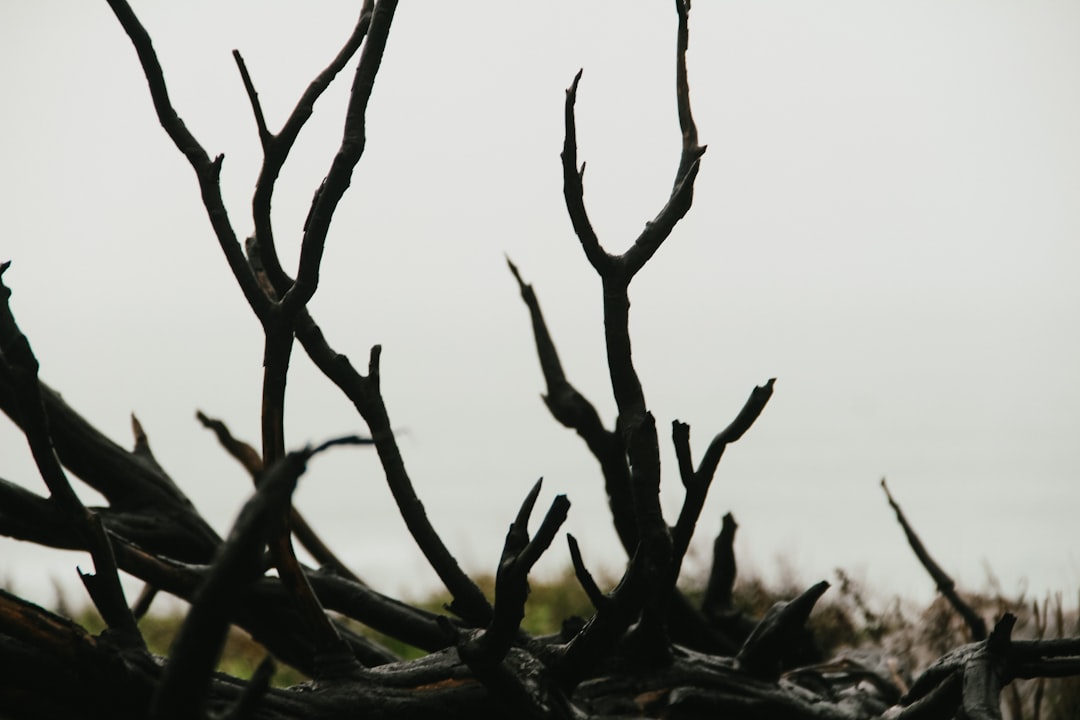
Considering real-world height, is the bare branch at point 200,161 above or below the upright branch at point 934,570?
above

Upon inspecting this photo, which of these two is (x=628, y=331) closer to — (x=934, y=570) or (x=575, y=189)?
(x=575, y=189)

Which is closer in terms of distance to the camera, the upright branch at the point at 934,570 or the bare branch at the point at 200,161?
the bare branch at the point at 200,161

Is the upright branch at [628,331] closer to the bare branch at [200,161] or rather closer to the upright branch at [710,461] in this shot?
the upright branch at [710,461]

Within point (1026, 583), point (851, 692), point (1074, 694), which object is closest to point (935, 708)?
point (851, 692)

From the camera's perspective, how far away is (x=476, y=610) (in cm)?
96

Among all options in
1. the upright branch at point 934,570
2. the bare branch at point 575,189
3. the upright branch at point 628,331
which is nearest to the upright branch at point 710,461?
the upright branch at point 628,331

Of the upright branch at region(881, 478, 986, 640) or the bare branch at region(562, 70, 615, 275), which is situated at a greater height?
the bare branch at region(562, 70, 615, 275)

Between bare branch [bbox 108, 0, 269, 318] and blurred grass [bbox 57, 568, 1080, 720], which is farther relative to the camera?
blurred grass [bbox 57, 568, 1080, 720]

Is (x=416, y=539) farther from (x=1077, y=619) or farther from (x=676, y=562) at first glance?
(x=1077, y=619)

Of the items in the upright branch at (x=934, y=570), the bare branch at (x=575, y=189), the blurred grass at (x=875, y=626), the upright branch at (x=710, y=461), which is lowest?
the blurred grass at (x=875, y=626)

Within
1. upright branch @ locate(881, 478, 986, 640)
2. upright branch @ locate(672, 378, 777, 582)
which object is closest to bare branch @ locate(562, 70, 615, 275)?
upright branch @ locate(672, 378, 777, 582)

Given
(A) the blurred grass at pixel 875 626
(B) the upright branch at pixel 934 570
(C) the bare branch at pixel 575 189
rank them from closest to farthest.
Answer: (C) the bare branch at pixel 575 189 < (B) the upright branch at pixel 934 570 < (A) the blurred grass at pixel 875 626

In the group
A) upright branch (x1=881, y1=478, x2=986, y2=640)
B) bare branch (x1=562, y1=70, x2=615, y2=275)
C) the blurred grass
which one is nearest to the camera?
bare branch (x1=562, y1=70, x2=615, y2=275)

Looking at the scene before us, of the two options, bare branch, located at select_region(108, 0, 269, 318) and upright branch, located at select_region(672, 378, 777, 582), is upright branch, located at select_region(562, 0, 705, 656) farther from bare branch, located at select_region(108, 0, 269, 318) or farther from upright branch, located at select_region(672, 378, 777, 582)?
bare branch, located at select_region(108, 0, 269, 318)
